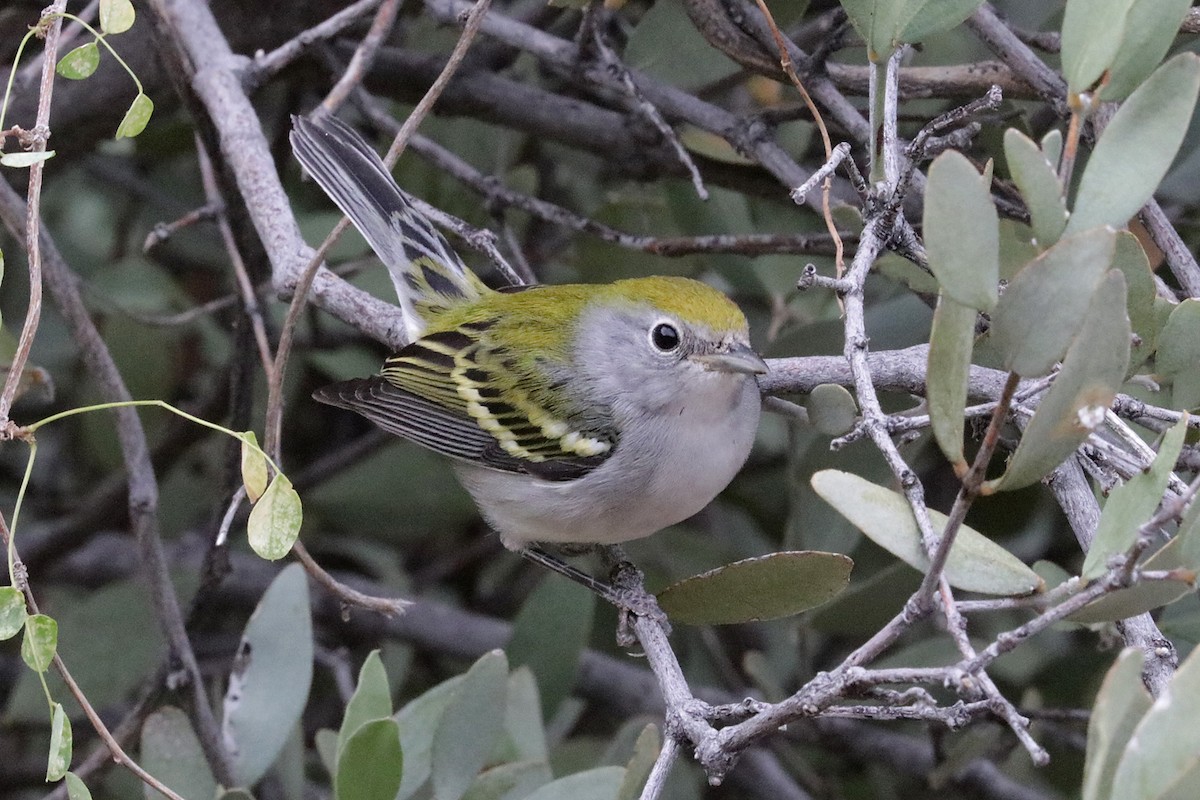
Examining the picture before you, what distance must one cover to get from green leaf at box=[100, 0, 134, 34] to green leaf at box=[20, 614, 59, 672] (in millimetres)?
766

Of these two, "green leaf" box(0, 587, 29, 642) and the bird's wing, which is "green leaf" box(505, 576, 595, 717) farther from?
"green leaf" box(0, 587, 29, 642)

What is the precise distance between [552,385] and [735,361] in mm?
593

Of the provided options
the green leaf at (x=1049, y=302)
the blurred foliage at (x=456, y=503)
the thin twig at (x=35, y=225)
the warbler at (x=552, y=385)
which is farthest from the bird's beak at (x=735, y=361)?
the thin twig at (x=35, y=225)

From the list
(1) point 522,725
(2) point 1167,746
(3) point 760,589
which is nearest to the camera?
(2) point 1167,746

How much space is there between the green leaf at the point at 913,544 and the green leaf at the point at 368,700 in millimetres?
749

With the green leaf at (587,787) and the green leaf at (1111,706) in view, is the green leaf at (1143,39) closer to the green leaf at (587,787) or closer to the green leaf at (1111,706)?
the green leaf at (1111,706)

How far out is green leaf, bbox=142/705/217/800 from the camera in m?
2.02

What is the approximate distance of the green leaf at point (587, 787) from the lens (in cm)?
174

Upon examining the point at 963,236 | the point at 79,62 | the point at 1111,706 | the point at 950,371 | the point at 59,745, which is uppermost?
the point at 79,62

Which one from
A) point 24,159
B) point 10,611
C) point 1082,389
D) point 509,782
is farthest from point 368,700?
point 1082,389

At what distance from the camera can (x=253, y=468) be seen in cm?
151

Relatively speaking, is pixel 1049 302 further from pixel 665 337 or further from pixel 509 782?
pixel 665 337

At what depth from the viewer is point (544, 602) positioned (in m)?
2.78

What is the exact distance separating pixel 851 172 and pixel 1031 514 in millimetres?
1647
